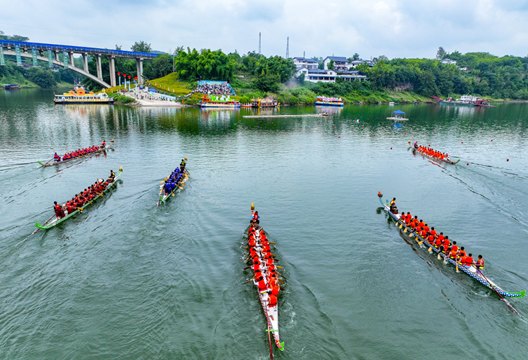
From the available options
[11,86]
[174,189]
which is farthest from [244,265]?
[11,86]

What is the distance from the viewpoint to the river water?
55.0ft

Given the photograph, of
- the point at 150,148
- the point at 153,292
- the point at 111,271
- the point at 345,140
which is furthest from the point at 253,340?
the point at 345,140

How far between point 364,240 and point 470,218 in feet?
40.5

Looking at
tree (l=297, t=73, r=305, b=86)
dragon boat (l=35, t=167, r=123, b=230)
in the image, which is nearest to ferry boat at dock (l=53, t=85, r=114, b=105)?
tree (l=297, t=73, r=305, b=86)

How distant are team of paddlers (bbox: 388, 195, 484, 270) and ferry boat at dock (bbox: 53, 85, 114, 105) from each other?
409 ft

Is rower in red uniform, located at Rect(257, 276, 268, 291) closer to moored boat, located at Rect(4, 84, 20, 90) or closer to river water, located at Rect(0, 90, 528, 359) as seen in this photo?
river water, located at Rect(0, 90, 528, 359)

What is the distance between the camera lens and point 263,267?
21391 mm

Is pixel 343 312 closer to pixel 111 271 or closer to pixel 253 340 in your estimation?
pixel 253 340

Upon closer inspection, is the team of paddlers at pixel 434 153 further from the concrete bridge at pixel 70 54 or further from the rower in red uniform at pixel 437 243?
the concrete bridge at pixel 70 54

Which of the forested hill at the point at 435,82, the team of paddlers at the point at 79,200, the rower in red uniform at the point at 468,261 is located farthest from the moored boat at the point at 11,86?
the rower in red uniform at the point at 468,261

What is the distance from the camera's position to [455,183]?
4047 centimetres

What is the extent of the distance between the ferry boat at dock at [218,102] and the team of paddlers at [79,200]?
299 feet

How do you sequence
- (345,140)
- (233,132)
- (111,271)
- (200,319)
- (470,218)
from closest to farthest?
(200,319), (111,271), (470,218), (345,140), (233,132)

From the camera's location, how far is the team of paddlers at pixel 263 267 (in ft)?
62.5
